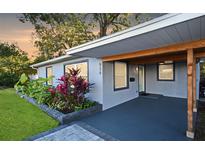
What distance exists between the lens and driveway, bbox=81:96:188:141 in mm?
3665

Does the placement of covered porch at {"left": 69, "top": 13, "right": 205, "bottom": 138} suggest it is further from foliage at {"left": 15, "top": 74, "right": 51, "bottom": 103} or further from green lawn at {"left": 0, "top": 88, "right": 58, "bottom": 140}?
foliage at {"left": 15, "top": 74, "right": 51, "bottom": 103}

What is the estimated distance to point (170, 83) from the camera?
862cm

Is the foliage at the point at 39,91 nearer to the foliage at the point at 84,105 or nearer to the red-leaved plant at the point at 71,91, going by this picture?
the red-leaved plant at the point at 71,91

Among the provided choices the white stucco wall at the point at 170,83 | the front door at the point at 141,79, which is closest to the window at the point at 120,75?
the front door at the point at 141,79

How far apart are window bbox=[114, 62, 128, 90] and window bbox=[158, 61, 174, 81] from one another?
2775 mm

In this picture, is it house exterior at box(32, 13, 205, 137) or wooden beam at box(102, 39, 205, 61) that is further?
wooden beam at box(102, 39, 205, 61)

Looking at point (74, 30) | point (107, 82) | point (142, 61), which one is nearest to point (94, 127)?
point (107, 82)

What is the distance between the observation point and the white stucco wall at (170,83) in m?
8.10

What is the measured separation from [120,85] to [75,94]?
7.97 ft

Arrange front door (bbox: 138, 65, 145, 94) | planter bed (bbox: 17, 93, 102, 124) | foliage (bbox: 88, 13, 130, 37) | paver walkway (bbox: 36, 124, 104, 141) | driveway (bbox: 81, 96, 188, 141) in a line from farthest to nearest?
foliage (bbox: 88, 13, 130, 37), front door (bbox: 138, 65, 145, 94), planter bed (bbox: 17, 93, 102, 124), driveway (bbox: 81, 96, 188, 141), paver walkway (bbox: 36, 124, 104, 141)

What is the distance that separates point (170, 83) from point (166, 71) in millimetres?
753

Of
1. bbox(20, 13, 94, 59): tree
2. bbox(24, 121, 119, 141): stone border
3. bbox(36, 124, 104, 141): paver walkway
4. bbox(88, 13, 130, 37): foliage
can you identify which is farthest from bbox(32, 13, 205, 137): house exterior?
bbox(88, 13, 130, 37): foliage
